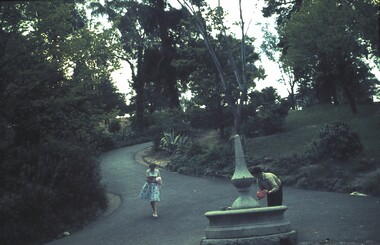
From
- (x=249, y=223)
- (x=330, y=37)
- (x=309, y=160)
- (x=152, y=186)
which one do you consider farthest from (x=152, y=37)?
(x=249, y=223)

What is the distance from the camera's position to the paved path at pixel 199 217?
8.54m

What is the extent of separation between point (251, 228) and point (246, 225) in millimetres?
127

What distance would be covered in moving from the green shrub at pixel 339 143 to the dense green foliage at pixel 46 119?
29.1 feet

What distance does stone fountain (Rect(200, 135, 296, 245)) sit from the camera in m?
7.67

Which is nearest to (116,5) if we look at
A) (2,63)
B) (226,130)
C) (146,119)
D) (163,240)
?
(146,119)

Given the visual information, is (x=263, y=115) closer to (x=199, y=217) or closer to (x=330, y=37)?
(x=330, y=37)

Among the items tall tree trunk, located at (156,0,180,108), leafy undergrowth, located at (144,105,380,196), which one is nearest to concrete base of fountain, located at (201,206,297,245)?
leafy undergrowth, located at (144,105,380,196)

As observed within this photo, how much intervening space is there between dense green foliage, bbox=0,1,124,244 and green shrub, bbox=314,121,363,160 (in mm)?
8879

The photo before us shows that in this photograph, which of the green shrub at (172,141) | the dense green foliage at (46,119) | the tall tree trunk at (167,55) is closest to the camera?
the dense green foliage at (46,119)

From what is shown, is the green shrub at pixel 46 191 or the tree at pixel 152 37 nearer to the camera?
the green shrub at pixel 46 191

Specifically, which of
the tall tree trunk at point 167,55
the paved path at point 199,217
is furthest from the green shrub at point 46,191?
the tall tree trunk at point 167,55

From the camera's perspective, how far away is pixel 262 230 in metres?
7.71

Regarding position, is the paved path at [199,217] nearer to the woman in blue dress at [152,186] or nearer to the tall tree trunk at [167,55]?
the woman in blue dress at [152,186]

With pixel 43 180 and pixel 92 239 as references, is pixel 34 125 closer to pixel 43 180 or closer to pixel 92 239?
pixel 43 180
